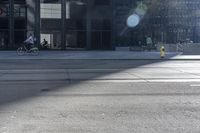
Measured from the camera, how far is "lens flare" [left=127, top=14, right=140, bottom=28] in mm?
53219

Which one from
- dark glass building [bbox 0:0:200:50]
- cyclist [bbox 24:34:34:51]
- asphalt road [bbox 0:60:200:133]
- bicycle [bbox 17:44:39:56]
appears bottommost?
asphalt road [bbox 0:60:200:133]

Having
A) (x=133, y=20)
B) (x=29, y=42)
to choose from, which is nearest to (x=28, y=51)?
(x=29, y=42)

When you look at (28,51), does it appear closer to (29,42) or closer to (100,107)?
(29,42)

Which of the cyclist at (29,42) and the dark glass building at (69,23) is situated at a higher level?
the dark glass building at (69,23)

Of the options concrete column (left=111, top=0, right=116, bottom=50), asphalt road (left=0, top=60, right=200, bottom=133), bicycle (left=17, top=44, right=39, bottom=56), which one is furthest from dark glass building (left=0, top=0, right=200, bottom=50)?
asphalt road (left=0, top=60, right=200, bottom=133)

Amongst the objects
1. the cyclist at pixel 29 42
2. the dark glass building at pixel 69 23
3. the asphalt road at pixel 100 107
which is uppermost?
the dark glass building at pixel 69 23

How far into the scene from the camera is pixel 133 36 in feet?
176

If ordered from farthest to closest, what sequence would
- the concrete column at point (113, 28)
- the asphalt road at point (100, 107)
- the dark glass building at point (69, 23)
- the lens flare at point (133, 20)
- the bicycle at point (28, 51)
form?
1. the lens flare at point (133, 20)
2. the concrete column at point (113, 28)
3. the dark glass building at point (69, 23)
4. the bicycle at point (28, 51)
5. the asphalt road at point (100, 107)

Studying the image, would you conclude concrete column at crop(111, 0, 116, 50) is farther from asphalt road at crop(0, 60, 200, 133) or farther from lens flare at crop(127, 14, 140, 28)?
asphalt road at crop(0, 60, 200, 133)

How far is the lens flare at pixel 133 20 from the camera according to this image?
53219mm

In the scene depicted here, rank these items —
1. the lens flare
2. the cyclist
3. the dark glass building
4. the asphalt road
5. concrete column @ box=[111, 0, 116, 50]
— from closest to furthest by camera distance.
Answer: the asphalt road, the cyclist, the dark glass building, concrete column @ box=[111, 0, 116, 50], the lens flare

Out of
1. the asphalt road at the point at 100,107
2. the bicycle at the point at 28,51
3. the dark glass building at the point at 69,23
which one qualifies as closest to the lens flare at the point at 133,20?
the dark glass building at the point at 69,23

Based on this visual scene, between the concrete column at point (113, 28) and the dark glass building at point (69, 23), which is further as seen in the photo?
the concrete column at point (113, 28)

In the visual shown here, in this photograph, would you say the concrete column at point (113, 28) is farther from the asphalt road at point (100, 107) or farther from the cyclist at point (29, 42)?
the asphalt road at point (100, 107)
